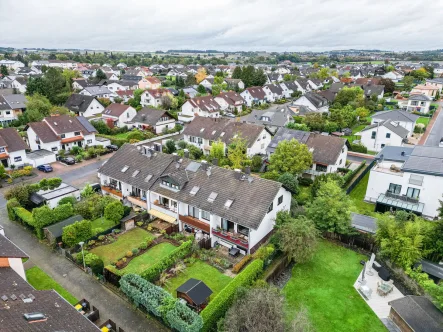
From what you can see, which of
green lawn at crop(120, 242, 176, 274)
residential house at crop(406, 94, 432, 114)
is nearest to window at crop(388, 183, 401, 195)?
green lawn at crop(120, 242, 176, 274)

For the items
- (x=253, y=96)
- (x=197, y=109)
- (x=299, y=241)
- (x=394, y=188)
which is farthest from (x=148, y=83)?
(x=299, y=241)

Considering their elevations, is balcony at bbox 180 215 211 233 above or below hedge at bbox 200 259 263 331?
above

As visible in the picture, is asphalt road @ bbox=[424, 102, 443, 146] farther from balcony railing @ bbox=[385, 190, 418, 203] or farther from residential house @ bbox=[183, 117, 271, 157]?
residential house @ bbox=[183, 117, 271, 157]

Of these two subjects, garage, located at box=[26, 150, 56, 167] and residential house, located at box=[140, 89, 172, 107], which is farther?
residential house, located at box=[140, 89, 172, 107]

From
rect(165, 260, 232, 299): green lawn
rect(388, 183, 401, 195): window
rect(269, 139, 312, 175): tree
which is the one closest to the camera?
rect(165, 260, 232, 299): green lawn

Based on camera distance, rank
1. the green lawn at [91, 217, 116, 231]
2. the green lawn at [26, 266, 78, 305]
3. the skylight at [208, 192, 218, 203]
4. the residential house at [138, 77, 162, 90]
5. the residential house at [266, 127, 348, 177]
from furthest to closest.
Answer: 1. the residential house at [138, 77, 162, 90]
2. the residential house at [266, 127, 348, 177]
3. the green lawn at [91, 217, 116, 231]
4. the skylight at [208, 192, 218, 203]
5. the green lawn at [26, 266, 78, 305]

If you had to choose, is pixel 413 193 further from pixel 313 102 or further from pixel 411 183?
pixel 313 102

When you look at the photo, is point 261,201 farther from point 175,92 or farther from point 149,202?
point 175,92
